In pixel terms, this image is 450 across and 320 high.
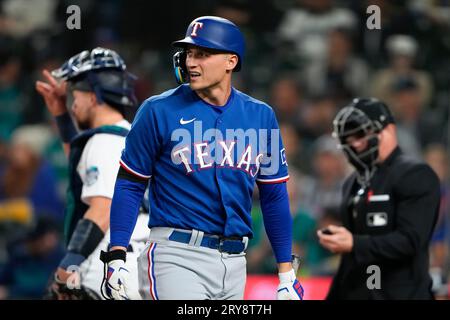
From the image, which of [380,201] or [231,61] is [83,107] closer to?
[231,61]

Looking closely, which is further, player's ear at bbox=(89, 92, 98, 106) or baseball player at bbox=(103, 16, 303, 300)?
player's ear at bbox=(89, 92, 98, 106)

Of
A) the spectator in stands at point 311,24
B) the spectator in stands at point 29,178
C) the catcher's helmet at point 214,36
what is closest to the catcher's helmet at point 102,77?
the catcher's helmet at point 214,36

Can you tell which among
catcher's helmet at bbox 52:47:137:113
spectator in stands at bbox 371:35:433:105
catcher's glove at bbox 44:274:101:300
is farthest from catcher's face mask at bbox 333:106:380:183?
spectator in stands at bbox 371:35:433:105

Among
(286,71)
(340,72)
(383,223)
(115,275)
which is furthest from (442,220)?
(115,275)

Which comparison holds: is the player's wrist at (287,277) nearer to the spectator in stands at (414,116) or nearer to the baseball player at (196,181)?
the baseball player at (196,181)

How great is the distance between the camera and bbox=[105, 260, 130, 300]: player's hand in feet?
15.2

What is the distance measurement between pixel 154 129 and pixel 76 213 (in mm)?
1221

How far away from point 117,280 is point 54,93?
2.05 m

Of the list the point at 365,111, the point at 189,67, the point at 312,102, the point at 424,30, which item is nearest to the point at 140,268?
the point at 189,67

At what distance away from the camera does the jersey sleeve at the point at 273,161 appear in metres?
4.99

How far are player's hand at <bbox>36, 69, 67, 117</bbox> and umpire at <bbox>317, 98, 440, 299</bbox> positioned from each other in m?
1.77

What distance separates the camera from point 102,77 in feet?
19.6

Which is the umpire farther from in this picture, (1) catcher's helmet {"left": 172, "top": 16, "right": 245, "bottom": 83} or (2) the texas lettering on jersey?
(1) catcher's helmet {"left": 172, "top": 16, "right": 245, "bottom": 83}

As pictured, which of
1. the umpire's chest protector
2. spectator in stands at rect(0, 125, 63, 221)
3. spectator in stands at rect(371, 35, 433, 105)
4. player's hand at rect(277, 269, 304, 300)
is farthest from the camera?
spectator in stands at rect(371, 35, 433, 105)
